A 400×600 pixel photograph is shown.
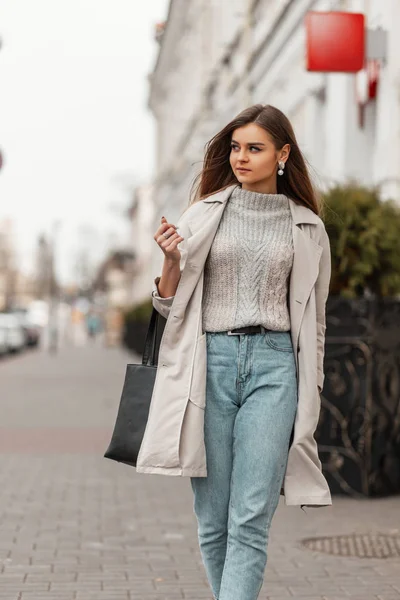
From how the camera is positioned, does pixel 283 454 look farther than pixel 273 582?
No

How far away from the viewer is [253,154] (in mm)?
4332

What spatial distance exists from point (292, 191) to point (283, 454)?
92 centimetres

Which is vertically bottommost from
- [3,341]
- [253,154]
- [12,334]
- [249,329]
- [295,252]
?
[12,334]

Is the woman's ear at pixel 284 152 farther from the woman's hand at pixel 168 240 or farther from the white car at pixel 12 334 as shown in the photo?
the white car at pixel 12 334

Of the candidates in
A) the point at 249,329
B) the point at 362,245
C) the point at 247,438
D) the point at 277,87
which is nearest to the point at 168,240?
the point at 249,329

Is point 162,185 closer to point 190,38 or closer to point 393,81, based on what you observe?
point 190,38

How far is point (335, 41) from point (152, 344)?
948 centimetres

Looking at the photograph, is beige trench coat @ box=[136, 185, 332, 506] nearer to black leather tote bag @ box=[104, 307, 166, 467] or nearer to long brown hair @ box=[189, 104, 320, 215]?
black leather tote bag @ box=[104, 307, 166, 467]

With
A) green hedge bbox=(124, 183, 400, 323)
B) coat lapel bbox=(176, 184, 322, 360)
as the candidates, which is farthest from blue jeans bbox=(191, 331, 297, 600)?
green hedge bbox=(124, 183, 400, 323)

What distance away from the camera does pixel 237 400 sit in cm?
427

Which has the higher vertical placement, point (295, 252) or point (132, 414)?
point (295, 252)

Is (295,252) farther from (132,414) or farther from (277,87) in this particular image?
(277,87)

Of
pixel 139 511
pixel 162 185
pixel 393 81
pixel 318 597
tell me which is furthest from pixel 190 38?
pixel 318 597

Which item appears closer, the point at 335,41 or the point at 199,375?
the point at 199,375
